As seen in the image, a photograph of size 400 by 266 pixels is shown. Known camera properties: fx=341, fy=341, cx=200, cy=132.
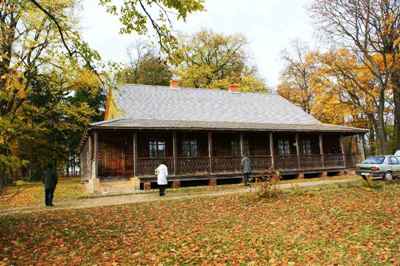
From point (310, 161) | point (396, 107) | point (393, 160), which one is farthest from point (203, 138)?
point (396, 107)

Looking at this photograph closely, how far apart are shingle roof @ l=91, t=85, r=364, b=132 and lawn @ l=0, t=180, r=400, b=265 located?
32.4 feet

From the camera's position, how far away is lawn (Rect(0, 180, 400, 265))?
6.52 meters

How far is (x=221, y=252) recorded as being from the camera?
6.77 m

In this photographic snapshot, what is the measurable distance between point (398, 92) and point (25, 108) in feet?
110

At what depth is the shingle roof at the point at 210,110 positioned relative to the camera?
2282 centimetres

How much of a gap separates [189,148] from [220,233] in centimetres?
1525

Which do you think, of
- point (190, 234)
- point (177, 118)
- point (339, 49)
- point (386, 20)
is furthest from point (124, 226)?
point (339, 49)

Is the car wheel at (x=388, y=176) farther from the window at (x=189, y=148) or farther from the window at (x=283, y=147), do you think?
the window at (x=189, y=148)

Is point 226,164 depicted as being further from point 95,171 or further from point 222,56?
point 222,56

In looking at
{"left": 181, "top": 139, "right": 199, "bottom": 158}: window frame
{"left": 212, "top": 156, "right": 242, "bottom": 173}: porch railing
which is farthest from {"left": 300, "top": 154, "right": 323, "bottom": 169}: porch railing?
{"left": 181, "top": 139, "right": 199, "bottom": 158}: window frame

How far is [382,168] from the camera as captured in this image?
18953mm

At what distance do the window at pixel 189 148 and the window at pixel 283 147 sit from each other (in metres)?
6.87

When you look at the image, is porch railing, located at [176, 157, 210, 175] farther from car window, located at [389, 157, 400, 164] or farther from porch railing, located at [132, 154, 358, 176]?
car window, located at [389, 157, 400, 164]

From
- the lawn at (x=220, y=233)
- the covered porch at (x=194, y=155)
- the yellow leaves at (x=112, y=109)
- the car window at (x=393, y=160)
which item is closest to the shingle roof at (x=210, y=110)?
the yellow leaves at (x=112, y=109)
